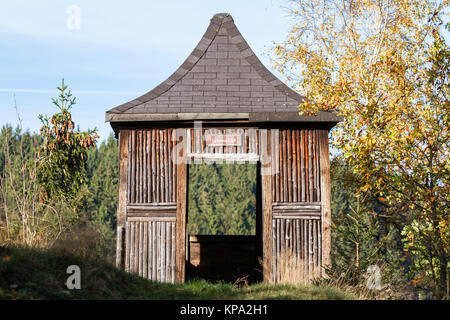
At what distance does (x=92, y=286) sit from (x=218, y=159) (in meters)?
4.53

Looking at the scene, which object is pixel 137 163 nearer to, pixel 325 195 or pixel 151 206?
pixel 151 206

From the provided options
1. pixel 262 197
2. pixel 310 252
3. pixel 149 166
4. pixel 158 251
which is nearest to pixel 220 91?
pixel 149 166

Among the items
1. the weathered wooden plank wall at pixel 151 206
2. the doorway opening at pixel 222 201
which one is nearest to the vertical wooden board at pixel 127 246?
the weathered wooden plank wall at pixel 151 206

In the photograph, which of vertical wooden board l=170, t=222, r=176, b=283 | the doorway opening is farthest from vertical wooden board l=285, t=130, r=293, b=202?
the doorway opening

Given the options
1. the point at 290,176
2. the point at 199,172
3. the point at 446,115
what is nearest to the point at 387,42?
the point at 446,115

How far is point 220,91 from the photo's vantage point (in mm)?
11758

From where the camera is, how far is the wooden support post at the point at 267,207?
11.2m

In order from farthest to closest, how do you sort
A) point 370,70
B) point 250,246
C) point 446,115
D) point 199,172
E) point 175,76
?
point 199,172, point 370,70, point 250,246, point 175,76, point 446,115

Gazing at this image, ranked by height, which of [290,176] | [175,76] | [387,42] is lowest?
[290,176]

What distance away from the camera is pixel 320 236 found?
11273 millimetres

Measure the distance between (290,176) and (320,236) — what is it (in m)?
1.47

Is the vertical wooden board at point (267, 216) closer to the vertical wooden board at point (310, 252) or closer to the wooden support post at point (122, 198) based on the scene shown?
the vertical wooden board at point (310, 252)

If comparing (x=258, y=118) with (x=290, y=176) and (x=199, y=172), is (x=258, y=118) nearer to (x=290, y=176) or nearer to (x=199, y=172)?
(x=290, y=176)

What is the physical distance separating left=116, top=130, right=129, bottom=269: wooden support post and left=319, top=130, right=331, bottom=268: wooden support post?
14.3 ft
